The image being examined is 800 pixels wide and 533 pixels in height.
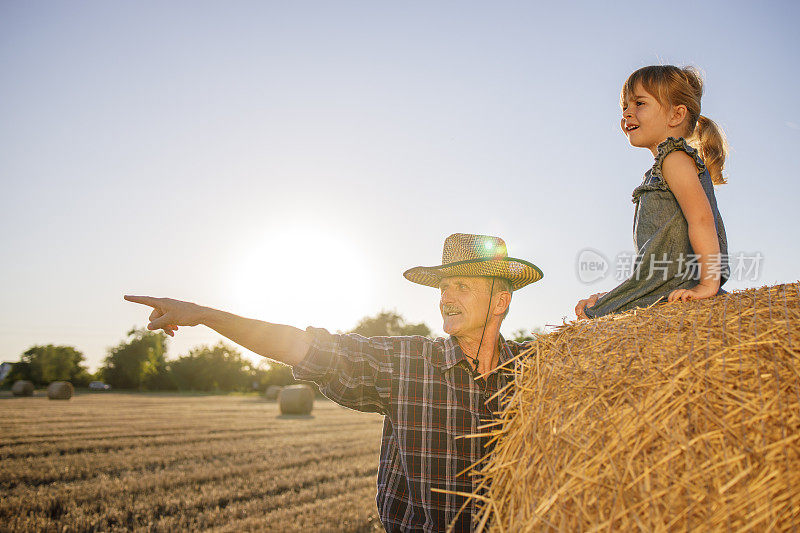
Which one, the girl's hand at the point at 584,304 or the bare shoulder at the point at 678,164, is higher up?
the bare shoulder at the point at 678,164

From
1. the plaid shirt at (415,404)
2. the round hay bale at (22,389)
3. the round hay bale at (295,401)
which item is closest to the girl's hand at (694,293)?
the plaid shirt at (415,404)

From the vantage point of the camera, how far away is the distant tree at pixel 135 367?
256 feet

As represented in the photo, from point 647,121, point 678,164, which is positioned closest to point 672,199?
point 678,164

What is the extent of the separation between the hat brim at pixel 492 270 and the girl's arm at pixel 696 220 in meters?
1.01

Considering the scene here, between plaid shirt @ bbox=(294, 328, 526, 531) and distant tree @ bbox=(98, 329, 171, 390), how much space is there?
275 feet

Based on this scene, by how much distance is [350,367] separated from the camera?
2.88 m

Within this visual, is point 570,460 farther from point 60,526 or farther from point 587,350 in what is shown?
point 60,526

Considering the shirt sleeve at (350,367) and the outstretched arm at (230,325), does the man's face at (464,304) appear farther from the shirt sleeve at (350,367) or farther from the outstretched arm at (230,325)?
the outstretched arm at (230,325)

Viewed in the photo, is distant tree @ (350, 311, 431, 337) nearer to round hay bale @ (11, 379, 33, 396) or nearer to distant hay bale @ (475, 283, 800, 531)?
round hay bale @ (11, 379, 33, 396)

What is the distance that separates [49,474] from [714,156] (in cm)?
1081

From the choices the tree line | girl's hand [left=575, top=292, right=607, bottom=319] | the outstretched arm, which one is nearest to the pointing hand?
the outstretched arm

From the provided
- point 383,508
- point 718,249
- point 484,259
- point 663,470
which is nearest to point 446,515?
point 383,508

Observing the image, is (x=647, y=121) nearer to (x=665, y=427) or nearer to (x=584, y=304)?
(x=584, y=304)

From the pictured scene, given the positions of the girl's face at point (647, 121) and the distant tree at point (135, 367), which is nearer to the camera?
the girl's face at point (647, 121)
